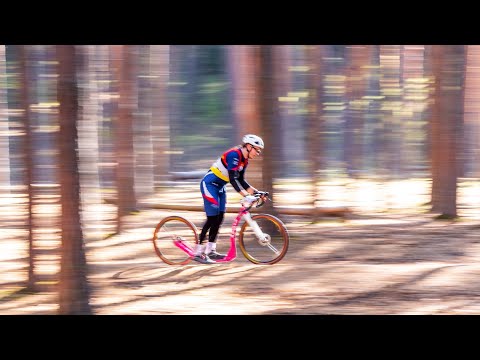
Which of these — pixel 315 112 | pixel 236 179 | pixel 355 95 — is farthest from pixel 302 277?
pixel 355 95

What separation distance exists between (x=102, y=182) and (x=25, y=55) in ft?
53.9

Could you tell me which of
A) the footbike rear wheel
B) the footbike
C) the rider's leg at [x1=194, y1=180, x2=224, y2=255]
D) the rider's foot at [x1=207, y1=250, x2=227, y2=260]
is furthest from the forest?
the rider's foot at [x1=207, y1=250, x2=227, y2=260]

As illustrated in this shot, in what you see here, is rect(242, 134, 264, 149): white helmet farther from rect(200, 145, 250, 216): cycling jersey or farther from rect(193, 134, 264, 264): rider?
rect(200, 145, 250, 216): cycling jersey

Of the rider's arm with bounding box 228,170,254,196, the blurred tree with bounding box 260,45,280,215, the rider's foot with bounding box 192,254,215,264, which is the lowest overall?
the rider's foot with bounding box 192,254,215,264

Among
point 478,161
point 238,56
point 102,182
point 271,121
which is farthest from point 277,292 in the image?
point 478,161

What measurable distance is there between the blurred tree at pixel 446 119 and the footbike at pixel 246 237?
20.7ft

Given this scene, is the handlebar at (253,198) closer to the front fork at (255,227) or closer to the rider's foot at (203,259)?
the front fork at (255,227)

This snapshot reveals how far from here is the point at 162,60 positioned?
904 inches

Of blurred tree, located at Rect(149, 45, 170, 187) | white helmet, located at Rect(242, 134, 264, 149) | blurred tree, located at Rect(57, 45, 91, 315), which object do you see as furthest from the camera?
blurred tree, located at Rect(149, 45, 170, 187)

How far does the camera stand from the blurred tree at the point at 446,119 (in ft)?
48.3

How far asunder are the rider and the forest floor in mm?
375

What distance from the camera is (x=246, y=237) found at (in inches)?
406

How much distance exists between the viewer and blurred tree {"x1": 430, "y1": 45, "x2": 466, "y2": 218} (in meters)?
14.7

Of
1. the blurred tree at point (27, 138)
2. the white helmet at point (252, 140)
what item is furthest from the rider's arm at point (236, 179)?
the blurred tree at point (27, 138)
